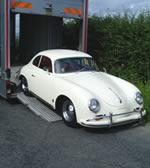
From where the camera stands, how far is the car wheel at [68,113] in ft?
17.2

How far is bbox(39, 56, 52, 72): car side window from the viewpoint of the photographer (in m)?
6.29

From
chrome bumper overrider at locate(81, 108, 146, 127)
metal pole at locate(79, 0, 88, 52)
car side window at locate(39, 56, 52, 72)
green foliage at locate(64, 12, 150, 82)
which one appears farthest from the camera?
green foliage at locate(64, 12, 150, 82)

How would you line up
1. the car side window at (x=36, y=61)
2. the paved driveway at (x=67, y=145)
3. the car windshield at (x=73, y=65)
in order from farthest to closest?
the car side window at (x=36, y=61)
the car windshield at (x=73, y=65)
the paved driveway at (x=67, y=145)

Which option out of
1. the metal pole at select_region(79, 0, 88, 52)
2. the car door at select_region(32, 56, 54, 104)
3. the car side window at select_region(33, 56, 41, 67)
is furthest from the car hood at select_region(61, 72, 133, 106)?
the metal pole at select_region(79, 0, 88, 52)

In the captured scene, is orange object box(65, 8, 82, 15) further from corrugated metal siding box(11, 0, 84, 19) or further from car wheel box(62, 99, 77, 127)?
car wheel box(62, 99, 77, 127)

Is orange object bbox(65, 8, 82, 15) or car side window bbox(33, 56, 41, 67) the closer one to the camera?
car side window bbox(33, 56, 41, 67)

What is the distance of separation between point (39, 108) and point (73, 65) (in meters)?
1.34

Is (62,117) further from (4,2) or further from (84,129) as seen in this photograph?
(4,2)

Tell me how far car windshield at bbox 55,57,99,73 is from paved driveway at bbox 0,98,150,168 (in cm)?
128

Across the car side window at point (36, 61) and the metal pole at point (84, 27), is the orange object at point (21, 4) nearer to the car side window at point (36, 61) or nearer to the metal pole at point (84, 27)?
the car side window at point (36, 61)

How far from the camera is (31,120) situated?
5820 mm

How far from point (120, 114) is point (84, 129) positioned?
2.73ft

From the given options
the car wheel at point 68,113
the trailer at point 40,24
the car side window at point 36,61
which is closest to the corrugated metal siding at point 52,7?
the trailer at point 40,24

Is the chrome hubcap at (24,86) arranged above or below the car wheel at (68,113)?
above
